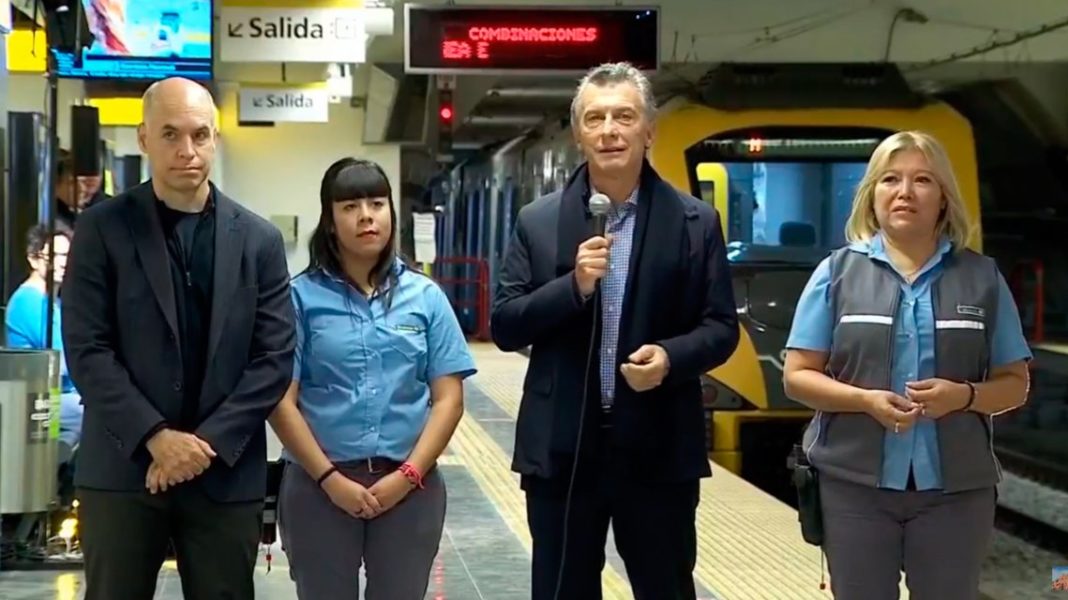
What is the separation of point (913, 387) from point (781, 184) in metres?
5.90

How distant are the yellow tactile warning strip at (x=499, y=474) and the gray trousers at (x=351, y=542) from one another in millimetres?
1206

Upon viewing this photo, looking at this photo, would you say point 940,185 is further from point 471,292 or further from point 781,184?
point 471,292

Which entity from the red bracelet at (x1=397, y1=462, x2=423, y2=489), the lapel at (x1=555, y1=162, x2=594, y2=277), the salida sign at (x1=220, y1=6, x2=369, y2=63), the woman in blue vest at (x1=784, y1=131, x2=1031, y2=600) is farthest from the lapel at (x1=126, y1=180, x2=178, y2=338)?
the salida sign at (x1=220, y1=6, x2=369, y2=63)

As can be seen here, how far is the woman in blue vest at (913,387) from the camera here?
2.91m

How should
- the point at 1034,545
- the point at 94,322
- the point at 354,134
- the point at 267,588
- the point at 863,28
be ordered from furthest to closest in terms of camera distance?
the point at 354,134 → the point at 863,28 → the point at 1034,545 → the point at 267,588 → the point at 94,322

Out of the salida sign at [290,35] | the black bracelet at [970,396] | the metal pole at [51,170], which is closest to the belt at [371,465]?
the black bracelet at [970,396]

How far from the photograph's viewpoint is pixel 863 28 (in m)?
11.4

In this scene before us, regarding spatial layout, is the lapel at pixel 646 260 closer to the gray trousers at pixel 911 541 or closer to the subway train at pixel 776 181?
the gray trousers at pixel 911 541

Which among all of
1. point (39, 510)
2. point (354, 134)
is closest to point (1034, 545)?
point (39, 510)

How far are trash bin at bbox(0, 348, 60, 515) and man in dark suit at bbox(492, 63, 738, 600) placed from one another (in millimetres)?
3004

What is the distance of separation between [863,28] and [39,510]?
26.8 feet

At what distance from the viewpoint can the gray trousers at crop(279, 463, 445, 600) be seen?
304 cm

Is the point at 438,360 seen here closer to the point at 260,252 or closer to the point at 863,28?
the point at 260,252

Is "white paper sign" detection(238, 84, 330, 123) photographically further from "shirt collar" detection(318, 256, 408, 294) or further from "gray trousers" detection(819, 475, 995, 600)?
"gray trousers" detection(819, 475, 995, 600)
